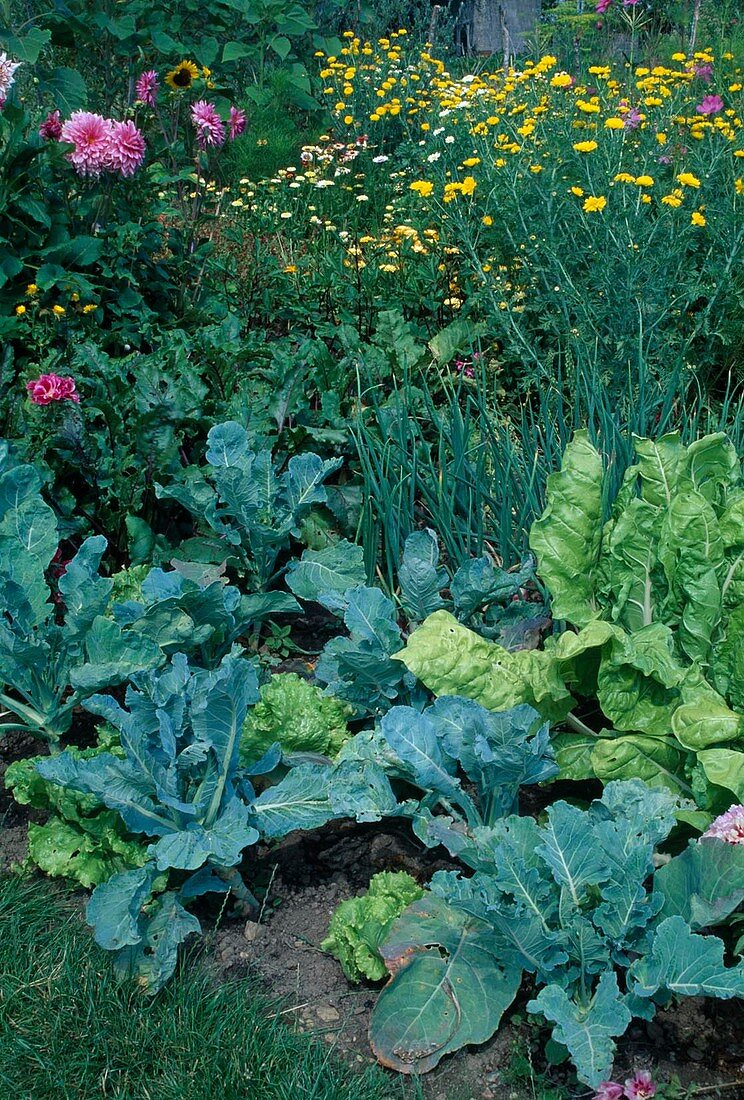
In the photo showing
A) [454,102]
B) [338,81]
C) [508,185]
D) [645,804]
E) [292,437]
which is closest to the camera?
[645,804]

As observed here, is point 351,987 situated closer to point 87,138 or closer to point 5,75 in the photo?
point 87,138

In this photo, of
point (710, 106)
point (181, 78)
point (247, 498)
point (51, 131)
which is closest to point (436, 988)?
point (247, 498)

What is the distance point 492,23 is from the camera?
32.0 ft

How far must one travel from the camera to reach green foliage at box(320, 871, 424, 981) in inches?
83.0

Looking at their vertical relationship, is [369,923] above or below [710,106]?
below

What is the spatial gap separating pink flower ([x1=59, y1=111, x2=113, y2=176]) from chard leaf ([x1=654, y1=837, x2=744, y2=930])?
9.46ft

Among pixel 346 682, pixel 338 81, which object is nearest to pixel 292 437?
pixel 346 682

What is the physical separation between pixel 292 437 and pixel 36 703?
3.80 ft

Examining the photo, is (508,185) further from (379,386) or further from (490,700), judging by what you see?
(490,700)

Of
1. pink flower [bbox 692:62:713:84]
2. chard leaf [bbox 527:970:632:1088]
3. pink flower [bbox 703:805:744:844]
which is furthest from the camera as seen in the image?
pink flower [bbox 692:62:713:84]

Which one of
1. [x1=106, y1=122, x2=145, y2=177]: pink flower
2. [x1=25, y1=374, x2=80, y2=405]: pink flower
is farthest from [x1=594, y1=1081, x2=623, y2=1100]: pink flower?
[x1=106, y1=122, x2=145, y2=177]: pink flower

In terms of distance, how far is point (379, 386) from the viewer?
3596 millimetres

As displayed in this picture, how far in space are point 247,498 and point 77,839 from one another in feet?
3.36

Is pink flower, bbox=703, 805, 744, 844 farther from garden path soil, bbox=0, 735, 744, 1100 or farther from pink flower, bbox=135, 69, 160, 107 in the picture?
pink flower, bbox=135, 69, 160, 107
